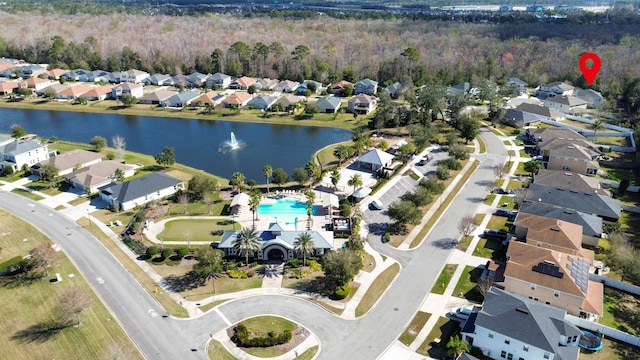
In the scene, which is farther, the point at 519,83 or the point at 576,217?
the point at 519,83

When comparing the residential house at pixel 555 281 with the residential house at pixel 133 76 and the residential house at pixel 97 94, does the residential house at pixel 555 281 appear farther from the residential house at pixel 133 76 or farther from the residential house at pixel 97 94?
the residential house at pixel 133 76

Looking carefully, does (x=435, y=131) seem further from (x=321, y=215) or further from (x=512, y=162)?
(x=321, y=215)

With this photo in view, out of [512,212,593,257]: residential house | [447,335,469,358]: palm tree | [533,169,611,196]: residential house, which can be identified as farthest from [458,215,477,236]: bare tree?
[447,335,469,358]: palm tree

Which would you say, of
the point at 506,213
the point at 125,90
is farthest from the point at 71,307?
the point at 125,90

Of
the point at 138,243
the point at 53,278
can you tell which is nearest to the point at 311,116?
the point at 138,243

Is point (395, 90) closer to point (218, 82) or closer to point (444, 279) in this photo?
point (218, 82)

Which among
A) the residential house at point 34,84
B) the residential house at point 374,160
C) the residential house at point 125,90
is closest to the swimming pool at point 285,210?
the residential house at point 374,160
